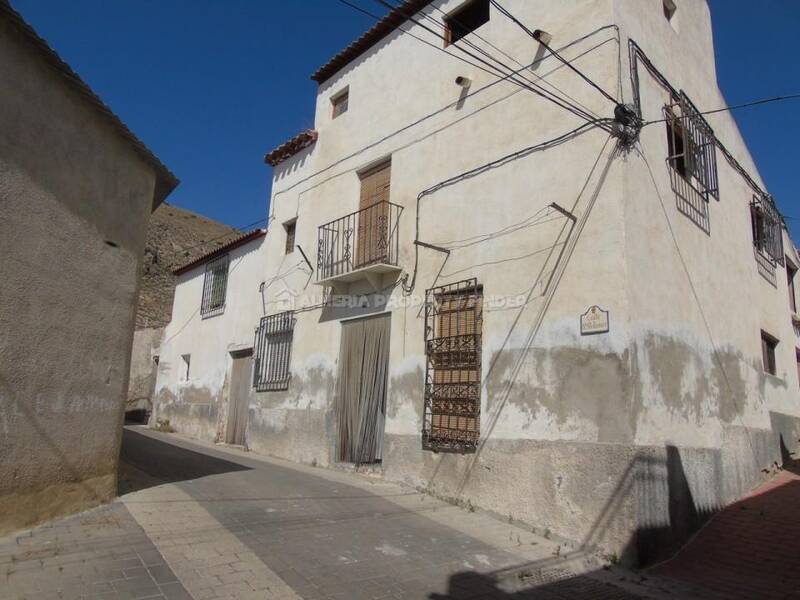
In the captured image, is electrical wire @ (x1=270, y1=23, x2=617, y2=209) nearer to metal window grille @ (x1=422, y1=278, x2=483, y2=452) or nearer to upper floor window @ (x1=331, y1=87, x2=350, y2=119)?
upper floor window @ (x1=331, y1=87, x2=350, y2=119)

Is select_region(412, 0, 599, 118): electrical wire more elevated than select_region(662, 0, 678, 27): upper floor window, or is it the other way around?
select_region(662, 0, 678, 27): upper floor window

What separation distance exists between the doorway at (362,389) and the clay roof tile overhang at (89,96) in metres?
3.79

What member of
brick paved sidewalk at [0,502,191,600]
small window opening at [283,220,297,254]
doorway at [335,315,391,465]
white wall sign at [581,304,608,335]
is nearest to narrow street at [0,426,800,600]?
brick paved sidewalk at [0,502,191,600]

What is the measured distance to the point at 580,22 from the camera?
24.2ft

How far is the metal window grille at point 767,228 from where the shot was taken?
36.7 ft

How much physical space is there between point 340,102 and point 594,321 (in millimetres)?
7751

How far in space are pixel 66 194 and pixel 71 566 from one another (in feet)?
10.6

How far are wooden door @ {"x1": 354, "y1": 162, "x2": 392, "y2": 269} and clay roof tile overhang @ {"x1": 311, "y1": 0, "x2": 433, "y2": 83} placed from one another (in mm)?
2533

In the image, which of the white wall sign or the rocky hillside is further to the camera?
the rocky hillside

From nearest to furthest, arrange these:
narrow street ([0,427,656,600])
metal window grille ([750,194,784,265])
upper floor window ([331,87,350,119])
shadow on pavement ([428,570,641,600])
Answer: narrow street ([0,427,656,600]) → shadow on pavement ([428,570,641,600]) → metal window grille ([750,194,784,265]) → upper floor window ([331,87,350,119])

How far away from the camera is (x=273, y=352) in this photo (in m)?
11.6

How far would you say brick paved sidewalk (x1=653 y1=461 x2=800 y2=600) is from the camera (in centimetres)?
531

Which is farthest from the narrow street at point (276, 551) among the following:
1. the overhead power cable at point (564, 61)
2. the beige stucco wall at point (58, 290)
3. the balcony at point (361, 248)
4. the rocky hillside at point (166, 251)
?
the rocky hillside at point (166, 251)

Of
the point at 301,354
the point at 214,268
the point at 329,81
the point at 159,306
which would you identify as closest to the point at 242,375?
the point at 301,354
